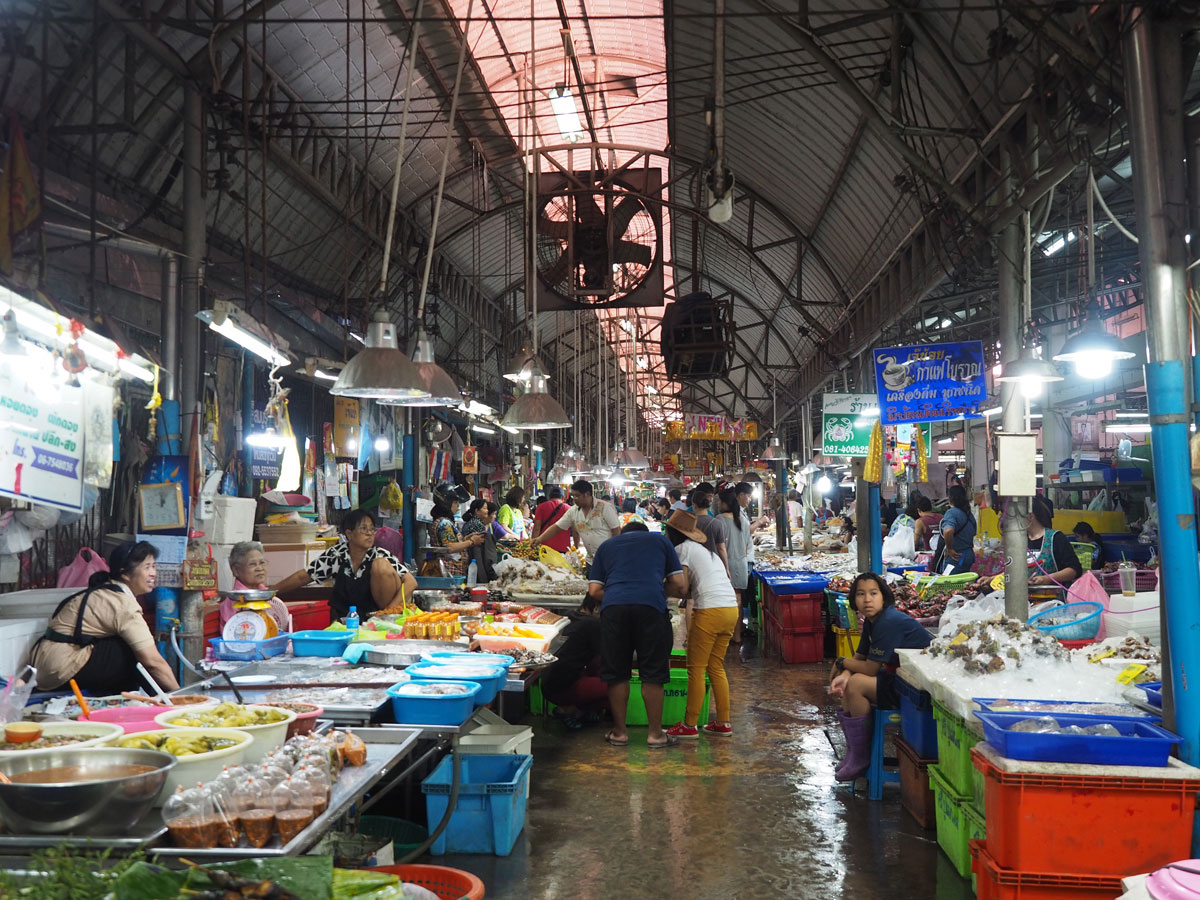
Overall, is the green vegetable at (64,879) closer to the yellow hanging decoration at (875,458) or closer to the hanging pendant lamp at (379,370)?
the hanging pendant lamp at (379,370)

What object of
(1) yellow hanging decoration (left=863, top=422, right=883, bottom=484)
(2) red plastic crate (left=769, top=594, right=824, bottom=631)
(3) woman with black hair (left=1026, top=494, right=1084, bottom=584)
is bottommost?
(2) red plastic crate (left=769, top=594, right=824, bottom=631)

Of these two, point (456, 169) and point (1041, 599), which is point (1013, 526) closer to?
point (1041, 599)

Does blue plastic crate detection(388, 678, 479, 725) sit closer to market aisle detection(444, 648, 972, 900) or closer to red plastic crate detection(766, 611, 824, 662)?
market aisle detection(444, 648, 972, 900)

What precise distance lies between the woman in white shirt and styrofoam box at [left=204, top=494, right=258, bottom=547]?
3.55 metres

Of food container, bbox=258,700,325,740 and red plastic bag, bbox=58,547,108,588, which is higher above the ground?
red plastic bag, bbox=58,547,108,588

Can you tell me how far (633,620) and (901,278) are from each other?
509 cm

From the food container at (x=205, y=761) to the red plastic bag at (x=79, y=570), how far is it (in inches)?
176

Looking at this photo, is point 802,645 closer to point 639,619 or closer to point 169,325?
point 639,619

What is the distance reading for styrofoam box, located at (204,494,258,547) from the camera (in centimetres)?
784

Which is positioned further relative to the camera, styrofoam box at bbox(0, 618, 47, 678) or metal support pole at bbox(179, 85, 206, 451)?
metal support pole at bbox(179, 85, 206, 451)

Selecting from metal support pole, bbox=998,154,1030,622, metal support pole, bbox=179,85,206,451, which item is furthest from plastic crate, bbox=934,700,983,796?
metal support pole, bbox=179,85,206,451

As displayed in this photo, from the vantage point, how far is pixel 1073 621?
21.5 feet

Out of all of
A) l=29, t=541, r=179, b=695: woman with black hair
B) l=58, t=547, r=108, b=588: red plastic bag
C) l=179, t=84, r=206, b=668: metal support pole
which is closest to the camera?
l=29, t=541, r=179, b=695: woman with black hair

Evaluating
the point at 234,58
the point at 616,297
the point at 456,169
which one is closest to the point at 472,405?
the point at 616,297
